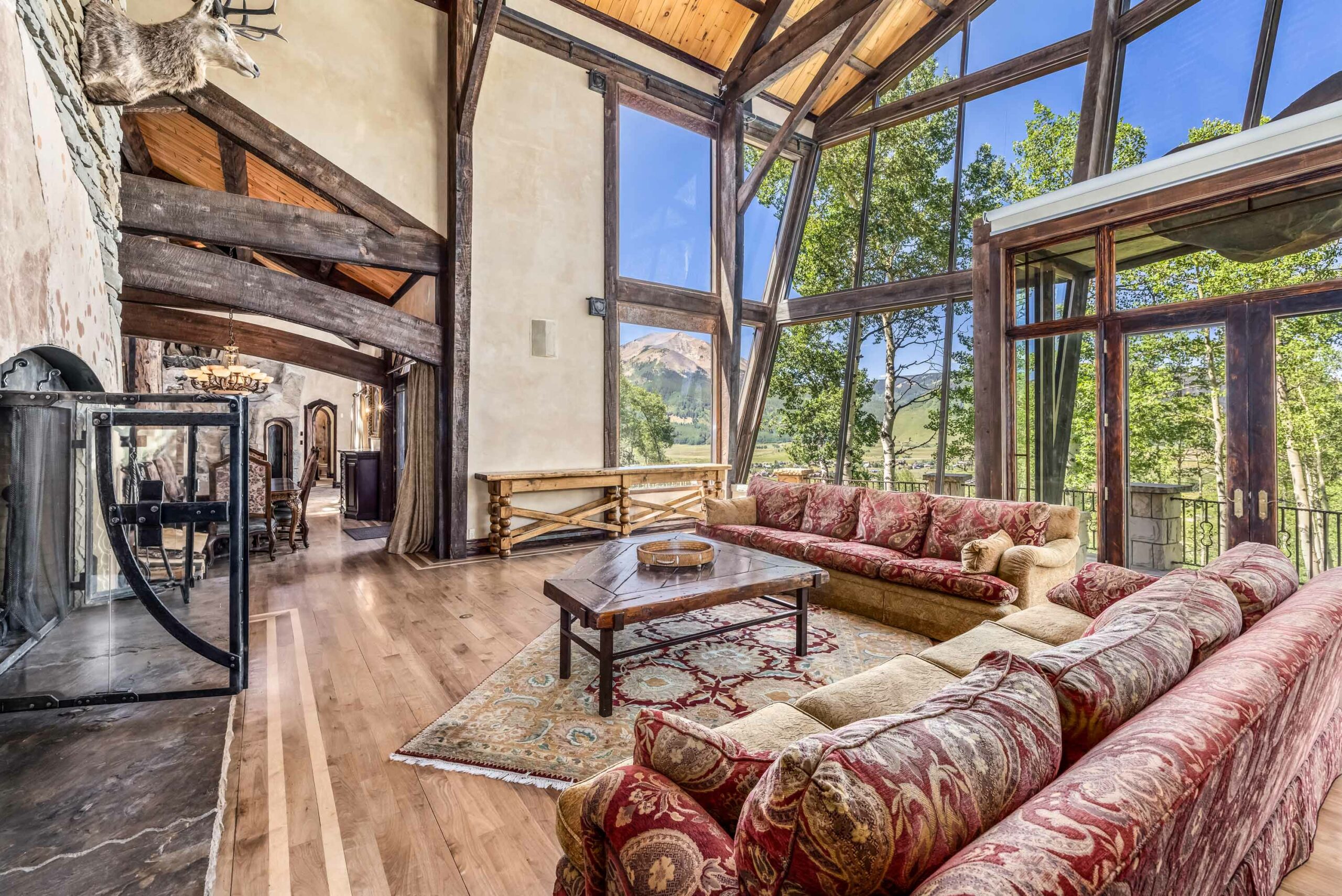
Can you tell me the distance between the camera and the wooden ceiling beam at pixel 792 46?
554cm

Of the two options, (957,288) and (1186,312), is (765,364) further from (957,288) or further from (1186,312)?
(1186,312)

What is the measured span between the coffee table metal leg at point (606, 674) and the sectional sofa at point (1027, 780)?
0.89 metres

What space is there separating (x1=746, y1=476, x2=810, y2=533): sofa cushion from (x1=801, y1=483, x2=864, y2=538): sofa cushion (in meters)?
0.07

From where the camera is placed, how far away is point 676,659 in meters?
3.11

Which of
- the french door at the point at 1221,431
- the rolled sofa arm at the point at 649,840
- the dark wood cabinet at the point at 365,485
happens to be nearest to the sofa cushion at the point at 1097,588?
the french door at the point at 1221,431

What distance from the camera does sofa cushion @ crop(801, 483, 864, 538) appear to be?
14.7ft

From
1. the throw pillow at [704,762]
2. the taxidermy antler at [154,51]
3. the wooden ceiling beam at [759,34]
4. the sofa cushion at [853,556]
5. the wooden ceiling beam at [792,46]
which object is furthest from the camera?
the wooden ceiling beam at [759,34]

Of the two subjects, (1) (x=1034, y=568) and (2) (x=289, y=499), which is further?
(2) (x=289, y=499)

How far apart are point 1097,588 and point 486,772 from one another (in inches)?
102

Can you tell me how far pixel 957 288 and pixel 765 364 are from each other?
2.54 meters

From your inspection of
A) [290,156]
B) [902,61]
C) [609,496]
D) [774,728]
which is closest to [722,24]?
[902,61]

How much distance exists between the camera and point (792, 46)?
6098 mm

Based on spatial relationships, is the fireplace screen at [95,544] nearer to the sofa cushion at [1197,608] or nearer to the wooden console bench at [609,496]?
the wooden console bench at [609,496]

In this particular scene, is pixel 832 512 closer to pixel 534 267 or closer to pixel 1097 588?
pixel 1097 588
